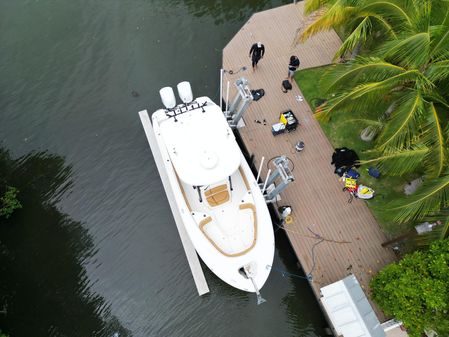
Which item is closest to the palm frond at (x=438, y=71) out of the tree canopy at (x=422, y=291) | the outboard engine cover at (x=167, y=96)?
the tree canopy at (x=422, y=291)

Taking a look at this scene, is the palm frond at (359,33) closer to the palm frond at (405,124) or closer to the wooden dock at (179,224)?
the palm frond at (405,124)

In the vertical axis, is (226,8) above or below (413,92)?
above

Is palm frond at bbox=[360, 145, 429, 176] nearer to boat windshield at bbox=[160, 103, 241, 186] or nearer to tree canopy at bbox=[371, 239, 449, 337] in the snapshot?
→ tree canopy at bbox=[371, 239, 449, 337]

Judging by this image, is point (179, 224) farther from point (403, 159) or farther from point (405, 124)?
point (405, 124)

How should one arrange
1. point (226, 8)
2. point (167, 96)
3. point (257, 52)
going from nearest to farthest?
point (167, 96)
point (257, 52)
point (226, 8)

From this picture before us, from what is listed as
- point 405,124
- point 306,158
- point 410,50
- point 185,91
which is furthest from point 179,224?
point 410,50

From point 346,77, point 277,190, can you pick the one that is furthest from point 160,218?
point 346,77
